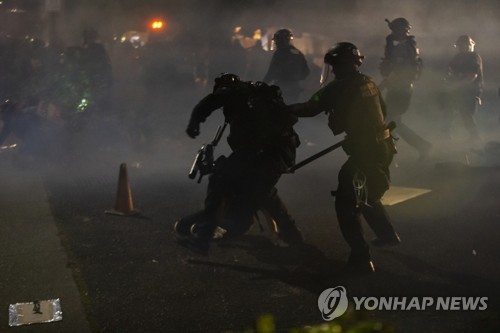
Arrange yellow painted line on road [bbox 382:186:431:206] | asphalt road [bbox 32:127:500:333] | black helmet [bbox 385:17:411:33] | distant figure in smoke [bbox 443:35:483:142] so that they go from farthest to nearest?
distant figure in smoke [bbox 443:35:483:142] → black helmet [bbox 385:17:411:33] → yellow painted line on road [bbox 382:186:431:206] → asphalt road [bbox 32:127:500:333]

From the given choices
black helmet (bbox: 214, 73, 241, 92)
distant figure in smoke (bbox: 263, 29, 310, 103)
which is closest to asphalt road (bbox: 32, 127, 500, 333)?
black helmet (bbox: 214, 73, 241, 92)

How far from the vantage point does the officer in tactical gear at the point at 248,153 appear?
5941mm

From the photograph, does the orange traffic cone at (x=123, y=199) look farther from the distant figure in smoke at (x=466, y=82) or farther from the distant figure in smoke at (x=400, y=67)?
the distant figure in smoke at (x=466, y=82)

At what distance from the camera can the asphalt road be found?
4.83 meters

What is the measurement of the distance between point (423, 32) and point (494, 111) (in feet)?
10.9

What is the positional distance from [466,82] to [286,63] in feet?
10.1

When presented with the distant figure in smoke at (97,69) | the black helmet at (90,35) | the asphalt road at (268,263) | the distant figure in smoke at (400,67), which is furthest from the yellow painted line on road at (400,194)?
the black helmet at (90,35)

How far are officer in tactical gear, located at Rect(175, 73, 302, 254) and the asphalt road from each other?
10.2 inches

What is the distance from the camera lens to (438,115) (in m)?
14.9

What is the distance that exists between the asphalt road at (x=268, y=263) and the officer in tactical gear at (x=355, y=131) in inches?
13.6

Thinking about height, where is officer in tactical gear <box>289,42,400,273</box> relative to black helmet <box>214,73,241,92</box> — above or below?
below

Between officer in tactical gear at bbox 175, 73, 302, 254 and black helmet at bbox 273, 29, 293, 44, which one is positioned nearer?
officer in tactical gear at bbox 175, 73, 302, 254

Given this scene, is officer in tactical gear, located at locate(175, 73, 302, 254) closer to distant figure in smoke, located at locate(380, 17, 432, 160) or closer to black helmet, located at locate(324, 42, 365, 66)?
black helmet, located at locate(324, 42, 365, 66)

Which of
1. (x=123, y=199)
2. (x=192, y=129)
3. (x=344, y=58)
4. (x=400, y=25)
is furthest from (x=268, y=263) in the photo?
(x=400, y=25)
